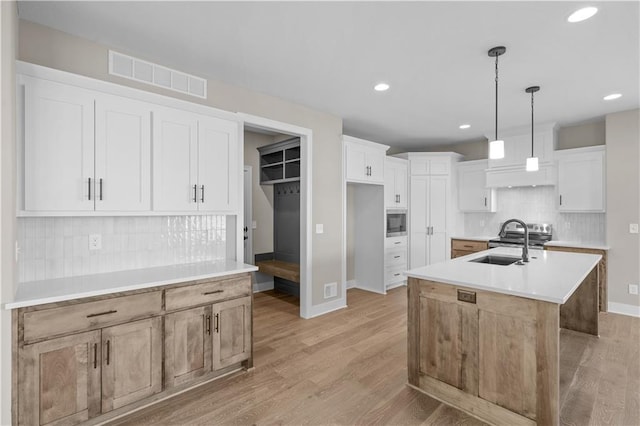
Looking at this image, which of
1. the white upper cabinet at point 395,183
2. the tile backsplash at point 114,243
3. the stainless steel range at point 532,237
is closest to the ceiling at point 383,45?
the tile backsplash at point 114,243

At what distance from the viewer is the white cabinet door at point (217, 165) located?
2.84 metres

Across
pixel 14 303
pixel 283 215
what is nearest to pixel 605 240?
pixel 283 215

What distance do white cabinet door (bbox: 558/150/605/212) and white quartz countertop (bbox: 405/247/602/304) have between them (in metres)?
1.88

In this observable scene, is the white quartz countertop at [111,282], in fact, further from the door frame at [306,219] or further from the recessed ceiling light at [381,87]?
the recessed ceiling light at [381,87]

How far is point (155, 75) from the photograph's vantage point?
2748 mm

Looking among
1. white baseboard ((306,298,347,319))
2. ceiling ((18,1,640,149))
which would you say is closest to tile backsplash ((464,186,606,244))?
ceiling ((18,1,640,149))

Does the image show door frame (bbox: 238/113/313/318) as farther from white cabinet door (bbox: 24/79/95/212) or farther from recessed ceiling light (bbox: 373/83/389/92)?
white cabinet door (bbox: 24/79/95/212)

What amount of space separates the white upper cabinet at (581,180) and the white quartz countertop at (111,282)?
16.0ft

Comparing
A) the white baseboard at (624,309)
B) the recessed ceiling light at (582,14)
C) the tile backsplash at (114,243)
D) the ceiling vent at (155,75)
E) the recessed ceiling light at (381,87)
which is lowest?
the white baseboard at (624,309)

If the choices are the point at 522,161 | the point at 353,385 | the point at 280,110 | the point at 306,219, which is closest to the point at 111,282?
the point at 353,385

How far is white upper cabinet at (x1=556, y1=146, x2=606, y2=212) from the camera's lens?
4.47 meters

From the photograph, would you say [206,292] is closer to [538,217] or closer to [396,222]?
[396,222]

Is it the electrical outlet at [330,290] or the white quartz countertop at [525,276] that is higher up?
the white quartz countertop at [525,276]

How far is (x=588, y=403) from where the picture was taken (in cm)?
230
